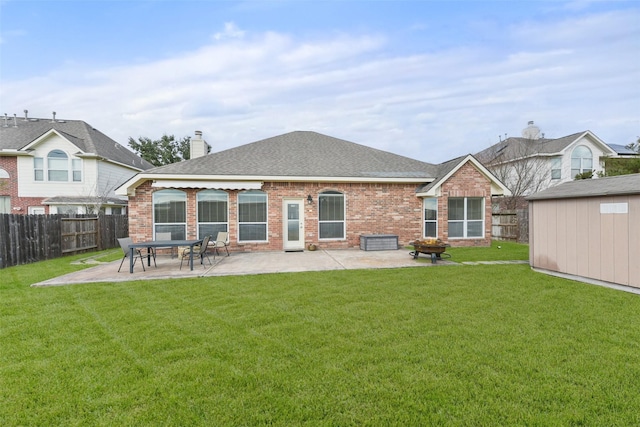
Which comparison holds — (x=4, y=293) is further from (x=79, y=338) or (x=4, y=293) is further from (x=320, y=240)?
(x=320, y=240)

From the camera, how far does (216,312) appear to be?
609 cm

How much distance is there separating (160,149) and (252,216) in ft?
140

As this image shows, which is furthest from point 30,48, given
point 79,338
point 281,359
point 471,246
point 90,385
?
point 471,246

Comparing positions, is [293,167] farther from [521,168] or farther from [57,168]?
[521,168]

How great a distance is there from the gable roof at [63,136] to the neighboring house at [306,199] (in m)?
13.6

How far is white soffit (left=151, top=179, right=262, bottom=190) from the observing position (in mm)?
14117

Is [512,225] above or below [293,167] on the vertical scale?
below

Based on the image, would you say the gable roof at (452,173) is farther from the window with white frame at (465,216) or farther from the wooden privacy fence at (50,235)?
the wooden privacy fence at (50,235)

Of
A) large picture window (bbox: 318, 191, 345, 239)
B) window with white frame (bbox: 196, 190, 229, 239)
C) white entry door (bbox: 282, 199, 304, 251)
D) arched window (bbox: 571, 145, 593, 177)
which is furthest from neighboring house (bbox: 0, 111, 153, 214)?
arched window (bbox: 571, 145, 593, 177)

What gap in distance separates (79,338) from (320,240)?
11765 mm

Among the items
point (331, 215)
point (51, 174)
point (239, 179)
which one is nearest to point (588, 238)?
point (331, 215)

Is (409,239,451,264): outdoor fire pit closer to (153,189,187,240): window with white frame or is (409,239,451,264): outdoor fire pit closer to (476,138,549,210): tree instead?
(153,189,187,240): window with white frame

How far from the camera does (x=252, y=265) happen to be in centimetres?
1133

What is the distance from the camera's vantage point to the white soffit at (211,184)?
556 inches
